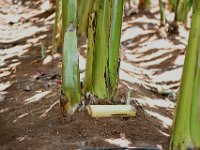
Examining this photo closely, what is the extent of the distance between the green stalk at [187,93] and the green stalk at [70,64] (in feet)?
3.21

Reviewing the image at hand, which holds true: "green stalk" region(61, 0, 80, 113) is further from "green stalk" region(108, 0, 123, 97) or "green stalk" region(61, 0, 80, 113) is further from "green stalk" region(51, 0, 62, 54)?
"green stalk" region(51, 0, 62, 54)

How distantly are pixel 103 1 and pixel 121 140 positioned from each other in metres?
1.00

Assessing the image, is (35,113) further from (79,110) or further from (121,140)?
(121,140)

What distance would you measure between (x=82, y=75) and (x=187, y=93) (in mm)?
1996

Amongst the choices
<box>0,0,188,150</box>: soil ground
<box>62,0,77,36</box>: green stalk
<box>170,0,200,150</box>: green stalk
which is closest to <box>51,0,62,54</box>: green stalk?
<box>0,0,188,150</box>: soil ground

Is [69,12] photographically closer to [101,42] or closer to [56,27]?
[101,42]

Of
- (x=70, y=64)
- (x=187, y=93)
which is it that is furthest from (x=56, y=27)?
(x=187, y=93)

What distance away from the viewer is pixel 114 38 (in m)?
3.14

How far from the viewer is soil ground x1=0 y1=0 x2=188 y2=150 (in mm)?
2838

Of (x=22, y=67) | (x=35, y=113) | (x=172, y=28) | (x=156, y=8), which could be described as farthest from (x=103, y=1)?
(x=156, y=8)

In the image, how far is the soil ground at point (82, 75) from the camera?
284 centimetres

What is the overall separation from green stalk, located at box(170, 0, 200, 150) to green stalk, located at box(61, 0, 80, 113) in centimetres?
98

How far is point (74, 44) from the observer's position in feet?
10.0

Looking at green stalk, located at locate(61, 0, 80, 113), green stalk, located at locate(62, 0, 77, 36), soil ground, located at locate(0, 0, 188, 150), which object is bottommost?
soil ground, located at locate(0, 0, 188, 150)
